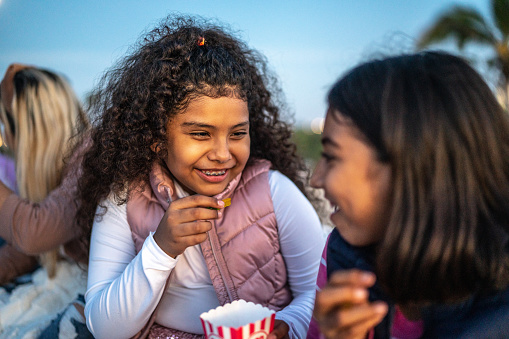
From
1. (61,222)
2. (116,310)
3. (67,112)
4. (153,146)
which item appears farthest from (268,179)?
(67,112)

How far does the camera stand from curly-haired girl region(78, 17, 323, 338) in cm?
159

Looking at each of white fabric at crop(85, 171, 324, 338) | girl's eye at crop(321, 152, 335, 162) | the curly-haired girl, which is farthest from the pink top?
girl's eye at crop(321, 152, 335, 162)

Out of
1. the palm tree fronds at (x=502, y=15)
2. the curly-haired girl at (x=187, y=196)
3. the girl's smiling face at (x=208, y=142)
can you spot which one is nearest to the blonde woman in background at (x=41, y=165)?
the curly-haired girl at (x=187, y=196)

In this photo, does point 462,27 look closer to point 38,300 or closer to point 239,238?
point 239,238

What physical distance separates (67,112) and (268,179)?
157 centimetres

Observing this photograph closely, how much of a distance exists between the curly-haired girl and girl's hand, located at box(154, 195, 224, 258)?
11cm

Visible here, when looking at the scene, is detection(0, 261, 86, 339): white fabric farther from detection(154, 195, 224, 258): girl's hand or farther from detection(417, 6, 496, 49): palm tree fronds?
detection(417, 6, 496, 49): palm tree fronds

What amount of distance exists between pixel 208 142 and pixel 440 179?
0.87m

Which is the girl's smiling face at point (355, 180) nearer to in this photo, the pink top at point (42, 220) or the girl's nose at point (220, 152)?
the girl's nose at point (220, 152)

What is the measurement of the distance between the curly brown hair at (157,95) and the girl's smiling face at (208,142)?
4 centimetres

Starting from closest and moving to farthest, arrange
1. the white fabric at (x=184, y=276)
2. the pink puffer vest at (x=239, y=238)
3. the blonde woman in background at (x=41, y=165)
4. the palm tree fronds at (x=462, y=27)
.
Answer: the white fabric at (x=184, y=276), the pink puffer vest at (x=239, y=238), the blonde woman in background at (x=41, y=165), the palm tree fronds at (x=462, y=27)

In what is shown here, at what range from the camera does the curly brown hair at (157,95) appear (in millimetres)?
1652

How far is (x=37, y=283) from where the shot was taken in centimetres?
269

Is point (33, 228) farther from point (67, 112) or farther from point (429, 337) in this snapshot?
point (429, 337)
